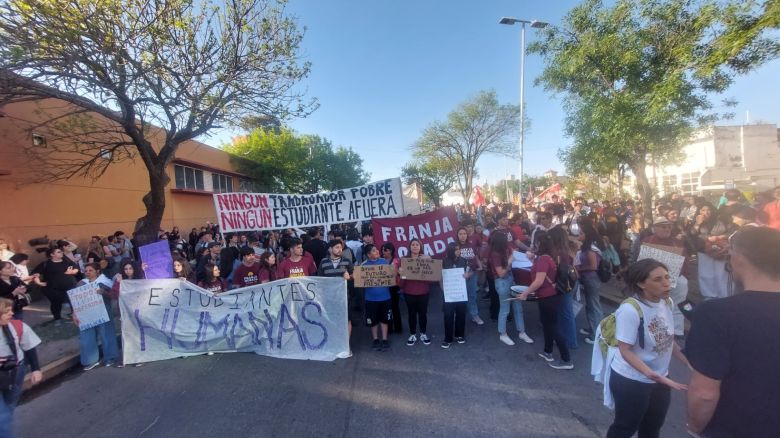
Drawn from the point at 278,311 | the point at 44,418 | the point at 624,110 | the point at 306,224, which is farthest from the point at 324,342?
the point at 624,110

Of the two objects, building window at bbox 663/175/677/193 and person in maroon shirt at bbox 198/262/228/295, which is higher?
building window at bbox 663/175/677/193

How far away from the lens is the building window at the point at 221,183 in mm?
21828

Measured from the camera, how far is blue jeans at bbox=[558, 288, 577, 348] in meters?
4.80

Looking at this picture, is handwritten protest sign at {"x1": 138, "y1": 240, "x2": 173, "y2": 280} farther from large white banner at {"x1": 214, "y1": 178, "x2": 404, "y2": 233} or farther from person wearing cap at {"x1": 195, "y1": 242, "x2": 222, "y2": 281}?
large white banner at {"x1": 214, "y1": 178, "x2": 404, "y2": 233}

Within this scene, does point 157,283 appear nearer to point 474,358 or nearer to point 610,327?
point 474,358

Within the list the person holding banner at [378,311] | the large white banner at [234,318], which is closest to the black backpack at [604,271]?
the person holding banner at [378,311]

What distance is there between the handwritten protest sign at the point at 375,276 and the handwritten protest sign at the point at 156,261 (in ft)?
11.3

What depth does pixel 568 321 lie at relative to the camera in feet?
16.5

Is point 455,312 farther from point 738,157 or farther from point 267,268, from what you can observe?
point 738,157

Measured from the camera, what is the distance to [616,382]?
2.49m

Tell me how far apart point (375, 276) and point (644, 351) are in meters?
3.57

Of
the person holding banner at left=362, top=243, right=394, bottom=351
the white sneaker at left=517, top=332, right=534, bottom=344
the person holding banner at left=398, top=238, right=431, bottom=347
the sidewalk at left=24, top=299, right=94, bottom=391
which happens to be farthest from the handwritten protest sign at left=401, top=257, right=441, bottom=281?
the sidewalk at left=24, top=299, right=94, bottom=391

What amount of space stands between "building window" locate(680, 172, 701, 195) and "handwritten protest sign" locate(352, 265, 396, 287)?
36465 millimetres

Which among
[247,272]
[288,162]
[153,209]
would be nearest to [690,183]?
[288,162]
